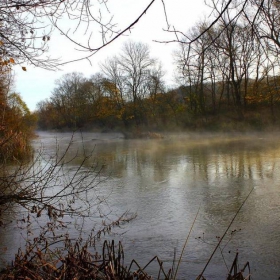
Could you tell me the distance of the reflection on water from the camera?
3.68 metres

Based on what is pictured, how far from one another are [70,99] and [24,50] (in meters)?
32.3

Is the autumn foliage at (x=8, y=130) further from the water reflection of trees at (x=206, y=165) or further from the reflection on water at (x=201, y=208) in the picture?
the water reflection of trees at (x=206, y=165)

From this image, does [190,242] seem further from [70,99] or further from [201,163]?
[70,99]

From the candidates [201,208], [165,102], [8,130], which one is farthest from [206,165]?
[165,102]

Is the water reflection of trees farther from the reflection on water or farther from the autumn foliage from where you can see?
the autumn foliage

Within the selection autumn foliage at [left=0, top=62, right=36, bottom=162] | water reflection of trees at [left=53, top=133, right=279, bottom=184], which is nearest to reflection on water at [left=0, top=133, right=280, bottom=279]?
water reflection of trees at [left=53, top=133, right=279, bottom=184]

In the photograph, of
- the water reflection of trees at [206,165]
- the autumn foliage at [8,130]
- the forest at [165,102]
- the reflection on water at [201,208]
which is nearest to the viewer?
the reflection on water at [201,208]

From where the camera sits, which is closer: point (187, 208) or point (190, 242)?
point (190, 242)

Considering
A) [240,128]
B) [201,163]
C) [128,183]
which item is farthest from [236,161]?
[240,128]

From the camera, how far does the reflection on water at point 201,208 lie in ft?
12.1

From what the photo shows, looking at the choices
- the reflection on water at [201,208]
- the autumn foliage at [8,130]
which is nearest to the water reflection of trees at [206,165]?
the reflection on water at [201,208]

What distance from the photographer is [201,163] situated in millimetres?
9602

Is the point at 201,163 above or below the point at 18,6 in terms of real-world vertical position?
below

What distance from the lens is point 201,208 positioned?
531 cm
